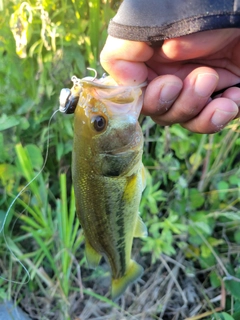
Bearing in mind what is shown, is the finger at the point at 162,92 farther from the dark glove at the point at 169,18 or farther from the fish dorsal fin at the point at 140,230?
the fish dorsal fin at the point at 140,230

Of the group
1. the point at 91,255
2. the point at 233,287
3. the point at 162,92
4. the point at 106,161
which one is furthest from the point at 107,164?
the point at 233,287

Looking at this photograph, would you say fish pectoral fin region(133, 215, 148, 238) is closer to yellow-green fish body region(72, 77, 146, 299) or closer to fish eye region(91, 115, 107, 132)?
yellow-green fish body region(72, 77, 146, 299)

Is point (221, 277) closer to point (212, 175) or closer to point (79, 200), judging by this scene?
point (212, 175)

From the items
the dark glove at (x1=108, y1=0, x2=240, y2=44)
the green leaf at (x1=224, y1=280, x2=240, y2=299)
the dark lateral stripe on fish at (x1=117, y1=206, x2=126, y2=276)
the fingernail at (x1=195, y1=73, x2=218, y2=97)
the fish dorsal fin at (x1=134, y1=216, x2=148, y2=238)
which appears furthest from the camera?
the green leaf at (x1=224, y1=280, x2=240, y2=299)

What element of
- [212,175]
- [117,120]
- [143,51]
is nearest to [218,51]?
[143,51]

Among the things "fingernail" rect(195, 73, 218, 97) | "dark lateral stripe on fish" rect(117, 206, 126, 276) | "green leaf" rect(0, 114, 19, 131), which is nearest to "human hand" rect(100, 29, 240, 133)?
"fingernail" rect(195, 73, 218, 97)

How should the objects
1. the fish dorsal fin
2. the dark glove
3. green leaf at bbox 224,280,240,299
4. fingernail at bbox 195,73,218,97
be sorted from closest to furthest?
1. the dark glove
2. fingernail at bbox 195,73,218,97
3. the fish dorsal fin
4. green leaf at bbox 224,280,240,299

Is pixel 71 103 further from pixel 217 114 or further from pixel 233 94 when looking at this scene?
pixel 233 94
